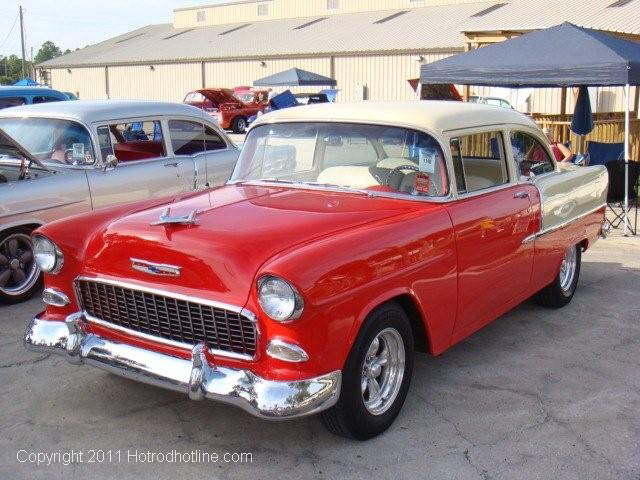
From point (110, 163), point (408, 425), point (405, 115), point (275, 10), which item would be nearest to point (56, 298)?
point (408, 425)

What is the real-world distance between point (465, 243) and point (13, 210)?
11.9ft

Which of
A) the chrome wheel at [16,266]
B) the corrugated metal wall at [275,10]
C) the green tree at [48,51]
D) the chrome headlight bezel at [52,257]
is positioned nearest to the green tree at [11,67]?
the green tree at [48,51]

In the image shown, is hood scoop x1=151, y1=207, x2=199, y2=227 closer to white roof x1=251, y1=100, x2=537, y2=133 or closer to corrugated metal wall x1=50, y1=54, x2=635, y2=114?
white roof x1=251, y1=100, x2=537, y2=133

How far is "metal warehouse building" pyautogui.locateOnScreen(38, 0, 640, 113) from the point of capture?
27.6 m

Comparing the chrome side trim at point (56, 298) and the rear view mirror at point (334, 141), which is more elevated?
the rear view mirror at point (334, 141)

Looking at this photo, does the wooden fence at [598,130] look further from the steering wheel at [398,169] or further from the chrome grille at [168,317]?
the chrome grille at [168,317]

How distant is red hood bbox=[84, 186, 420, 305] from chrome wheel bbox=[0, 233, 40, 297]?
7.75ft

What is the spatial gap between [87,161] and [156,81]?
35.8 metres

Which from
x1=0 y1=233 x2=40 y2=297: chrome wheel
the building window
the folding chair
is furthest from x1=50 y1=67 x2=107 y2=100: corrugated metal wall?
x1=0 y1=233 x2=40 y2=297: chrome wheel

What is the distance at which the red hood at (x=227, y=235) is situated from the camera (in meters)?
3.37

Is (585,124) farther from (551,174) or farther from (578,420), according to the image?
(578,420)

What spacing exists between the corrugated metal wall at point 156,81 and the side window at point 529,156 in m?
34.3

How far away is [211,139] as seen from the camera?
788cm

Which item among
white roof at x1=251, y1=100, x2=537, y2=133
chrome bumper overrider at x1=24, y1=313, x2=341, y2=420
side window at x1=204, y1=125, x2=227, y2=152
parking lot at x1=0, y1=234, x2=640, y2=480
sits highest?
white roof at x1=251, y1=100, x2=537, y2=133
